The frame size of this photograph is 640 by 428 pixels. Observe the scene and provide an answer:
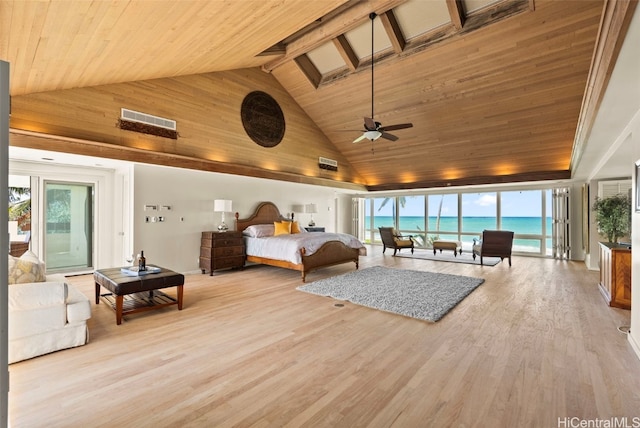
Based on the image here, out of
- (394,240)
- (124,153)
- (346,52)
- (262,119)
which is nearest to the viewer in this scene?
(124,153)

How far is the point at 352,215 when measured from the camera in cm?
1180

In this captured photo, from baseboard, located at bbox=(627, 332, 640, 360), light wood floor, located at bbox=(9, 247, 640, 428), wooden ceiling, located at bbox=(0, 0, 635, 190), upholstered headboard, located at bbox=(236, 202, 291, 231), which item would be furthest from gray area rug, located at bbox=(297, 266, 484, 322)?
wooden ceiling, located at bbox=(0, 0, 635, 190)

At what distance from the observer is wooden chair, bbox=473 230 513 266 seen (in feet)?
22.9

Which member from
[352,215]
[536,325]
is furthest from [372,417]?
[352,215]

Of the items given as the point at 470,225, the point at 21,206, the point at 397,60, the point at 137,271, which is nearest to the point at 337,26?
the point at 397,60

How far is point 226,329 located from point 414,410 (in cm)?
206

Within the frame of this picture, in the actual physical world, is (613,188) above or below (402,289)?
above

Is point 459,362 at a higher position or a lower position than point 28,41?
lower

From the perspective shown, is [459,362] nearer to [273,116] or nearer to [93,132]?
[93,132]

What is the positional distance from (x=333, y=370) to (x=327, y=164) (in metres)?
7.65

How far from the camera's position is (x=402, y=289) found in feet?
15.3

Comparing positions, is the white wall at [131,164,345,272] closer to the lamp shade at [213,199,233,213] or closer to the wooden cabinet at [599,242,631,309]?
the lamp shade at [213,199,233,213]

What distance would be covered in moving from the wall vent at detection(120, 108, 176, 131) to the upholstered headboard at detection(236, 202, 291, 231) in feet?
7.78

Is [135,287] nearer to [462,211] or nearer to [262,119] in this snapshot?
[262,119]
